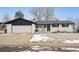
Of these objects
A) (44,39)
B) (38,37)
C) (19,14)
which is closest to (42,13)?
(19,14)

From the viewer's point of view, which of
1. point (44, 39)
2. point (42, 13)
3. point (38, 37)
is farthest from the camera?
point (38, 37)

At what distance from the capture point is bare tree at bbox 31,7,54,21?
4025 mm

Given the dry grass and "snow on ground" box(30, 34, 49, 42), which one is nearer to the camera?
the dry grass

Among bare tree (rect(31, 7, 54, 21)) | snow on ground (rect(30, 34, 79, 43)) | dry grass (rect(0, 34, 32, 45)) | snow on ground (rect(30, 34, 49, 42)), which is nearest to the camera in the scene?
bare tree (rect(31, 7, 54, 21))

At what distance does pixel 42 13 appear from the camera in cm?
414

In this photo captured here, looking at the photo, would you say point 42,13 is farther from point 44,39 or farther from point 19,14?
point 44,39

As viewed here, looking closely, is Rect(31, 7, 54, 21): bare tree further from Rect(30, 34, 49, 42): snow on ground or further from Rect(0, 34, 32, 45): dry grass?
Rect(0, 34, 32, 45): dry grass

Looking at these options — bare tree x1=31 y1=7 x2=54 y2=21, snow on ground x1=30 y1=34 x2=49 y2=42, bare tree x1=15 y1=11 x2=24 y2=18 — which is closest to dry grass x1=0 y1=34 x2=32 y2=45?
snow on ground x1=30 y1=34 x2=49 y2=42
